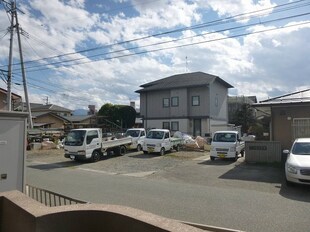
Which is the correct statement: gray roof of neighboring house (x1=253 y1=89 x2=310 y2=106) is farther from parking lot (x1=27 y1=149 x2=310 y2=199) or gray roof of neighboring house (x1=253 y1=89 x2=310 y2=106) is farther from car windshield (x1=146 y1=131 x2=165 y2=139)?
car windshield (x1=146 y1=131 x2=165 y2=139)

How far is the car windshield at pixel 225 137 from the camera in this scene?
2095 cm

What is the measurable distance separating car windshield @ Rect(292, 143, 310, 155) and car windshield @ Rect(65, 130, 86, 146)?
1267cm

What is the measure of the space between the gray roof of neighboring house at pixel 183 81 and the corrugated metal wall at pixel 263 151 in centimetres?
1983

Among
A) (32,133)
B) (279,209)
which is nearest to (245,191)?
(279,209)

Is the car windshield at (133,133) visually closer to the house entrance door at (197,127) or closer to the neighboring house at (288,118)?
the neighboring house at (288,118)

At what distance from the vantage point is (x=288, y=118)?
19.3 m

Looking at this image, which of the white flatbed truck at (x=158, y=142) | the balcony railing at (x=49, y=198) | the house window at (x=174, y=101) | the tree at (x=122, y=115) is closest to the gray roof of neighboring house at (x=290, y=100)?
the white flatbed truck at (x=158, y=142)

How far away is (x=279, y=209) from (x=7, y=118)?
710 centimetres

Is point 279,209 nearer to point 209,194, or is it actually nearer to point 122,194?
point 209,194

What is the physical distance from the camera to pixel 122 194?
10.8 meters

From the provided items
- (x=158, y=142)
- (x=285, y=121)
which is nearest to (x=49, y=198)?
(x=285, y=121)

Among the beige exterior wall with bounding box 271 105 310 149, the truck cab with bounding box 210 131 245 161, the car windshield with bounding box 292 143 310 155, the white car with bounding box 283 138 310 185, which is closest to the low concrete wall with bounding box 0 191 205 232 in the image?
the white car with bounding box 283 138 310 185

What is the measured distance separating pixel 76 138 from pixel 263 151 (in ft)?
37.5

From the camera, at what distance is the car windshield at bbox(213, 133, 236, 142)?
2095 cm
